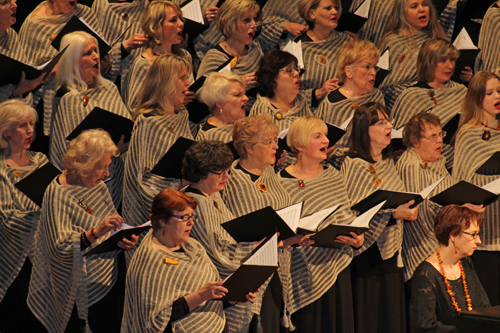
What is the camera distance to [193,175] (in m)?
3.67

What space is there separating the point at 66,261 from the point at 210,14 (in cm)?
239

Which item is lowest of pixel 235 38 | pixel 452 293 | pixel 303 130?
pixel 452 293

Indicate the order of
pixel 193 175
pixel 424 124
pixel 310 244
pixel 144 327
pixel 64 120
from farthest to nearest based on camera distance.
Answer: pixel 424 124, pixel 64 120, pixel 310 244, pixel 193 175, pixel 144 327

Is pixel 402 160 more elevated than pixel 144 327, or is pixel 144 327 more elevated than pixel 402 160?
pixel 402 160

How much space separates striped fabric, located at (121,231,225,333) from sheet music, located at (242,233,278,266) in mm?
321

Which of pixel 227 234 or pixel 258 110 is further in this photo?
pixel 258 110

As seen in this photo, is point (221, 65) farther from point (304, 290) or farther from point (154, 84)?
point (304, 290)

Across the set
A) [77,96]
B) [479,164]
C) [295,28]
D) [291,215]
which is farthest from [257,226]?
[295,28]

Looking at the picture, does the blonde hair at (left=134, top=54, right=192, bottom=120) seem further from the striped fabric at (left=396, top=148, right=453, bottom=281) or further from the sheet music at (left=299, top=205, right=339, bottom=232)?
the striped fabric at (left=396, top=148, right=453, bottom=281)

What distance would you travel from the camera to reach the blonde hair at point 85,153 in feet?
12.0

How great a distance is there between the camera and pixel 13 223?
12.6ft

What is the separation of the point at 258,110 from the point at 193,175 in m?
1.16

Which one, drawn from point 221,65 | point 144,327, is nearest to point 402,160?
point 221,65

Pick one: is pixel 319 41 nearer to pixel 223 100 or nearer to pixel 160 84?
pixel 223 100
